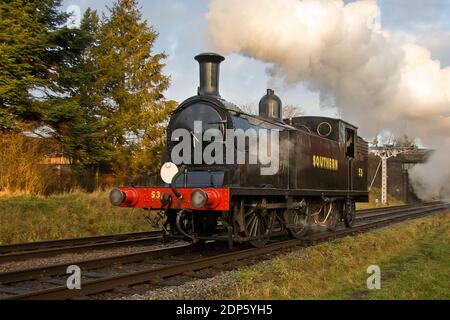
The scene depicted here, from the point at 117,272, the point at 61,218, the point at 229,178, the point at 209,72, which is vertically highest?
the point at 209,72

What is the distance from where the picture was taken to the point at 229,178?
905cm

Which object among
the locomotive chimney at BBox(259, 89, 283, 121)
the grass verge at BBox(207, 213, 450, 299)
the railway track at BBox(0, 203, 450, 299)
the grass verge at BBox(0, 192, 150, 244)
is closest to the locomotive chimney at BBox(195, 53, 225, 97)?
the locomotive chimney at BBox(259, 89, 283, 121)

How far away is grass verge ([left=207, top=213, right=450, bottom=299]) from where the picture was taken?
6.10 metres

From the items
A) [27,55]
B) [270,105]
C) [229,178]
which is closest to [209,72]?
[270,105]

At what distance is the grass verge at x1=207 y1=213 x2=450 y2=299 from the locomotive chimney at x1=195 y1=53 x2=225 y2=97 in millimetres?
3932

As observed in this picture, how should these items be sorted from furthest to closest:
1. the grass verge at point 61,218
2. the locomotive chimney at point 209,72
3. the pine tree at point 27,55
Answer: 1. the pine tree at point 27,55
2. the grass verge at point 61,218
3. the locomotive chimney at point 209,72

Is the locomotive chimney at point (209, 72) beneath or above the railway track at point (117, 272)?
above

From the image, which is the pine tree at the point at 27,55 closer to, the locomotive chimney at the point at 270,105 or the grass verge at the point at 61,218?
the grass verge at the point at 61,218

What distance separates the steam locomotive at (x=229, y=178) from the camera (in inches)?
350

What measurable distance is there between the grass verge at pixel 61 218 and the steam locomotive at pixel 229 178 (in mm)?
4414

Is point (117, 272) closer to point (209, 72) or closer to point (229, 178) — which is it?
point (229, 178)

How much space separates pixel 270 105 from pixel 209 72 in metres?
2.51

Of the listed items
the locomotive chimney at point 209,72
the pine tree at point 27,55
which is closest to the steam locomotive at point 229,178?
the locomotive chimney at point 209,72
